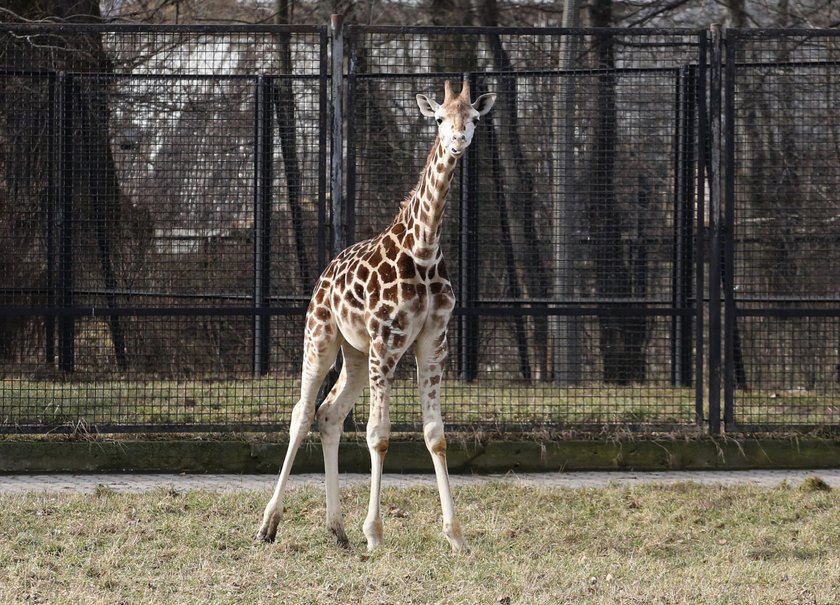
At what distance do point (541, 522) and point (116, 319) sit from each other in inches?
188

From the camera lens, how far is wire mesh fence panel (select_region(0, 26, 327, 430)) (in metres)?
9.35

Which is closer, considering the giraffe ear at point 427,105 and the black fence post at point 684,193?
the giraffe ear at point 427,105

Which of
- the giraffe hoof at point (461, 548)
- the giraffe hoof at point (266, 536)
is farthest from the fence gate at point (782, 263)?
the giraffe hoof at point (266, 536)

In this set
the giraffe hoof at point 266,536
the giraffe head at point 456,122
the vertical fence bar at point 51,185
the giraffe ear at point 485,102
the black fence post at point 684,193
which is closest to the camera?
the giraffe head at point 456,122

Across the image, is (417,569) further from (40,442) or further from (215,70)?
(215,70)

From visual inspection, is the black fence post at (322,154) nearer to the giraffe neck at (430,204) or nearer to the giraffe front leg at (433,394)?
the giraffe neck at (430,204)

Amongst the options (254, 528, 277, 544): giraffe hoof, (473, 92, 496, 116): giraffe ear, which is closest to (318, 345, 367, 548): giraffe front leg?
(254, 528, 277, 544): giraffe hoof

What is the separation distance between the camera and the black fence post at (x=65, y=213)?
372 inches

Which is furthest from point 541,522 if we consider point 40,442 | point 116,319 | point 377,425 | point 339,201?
point 116,319

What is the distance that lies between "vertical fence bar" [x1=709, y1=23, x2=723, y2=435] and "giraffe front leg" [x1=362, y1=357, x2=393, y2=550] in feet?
11.4

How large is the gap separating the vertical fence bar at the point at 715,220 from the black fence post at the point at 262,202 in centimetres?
351

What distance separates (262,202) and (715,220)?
361 centimetres

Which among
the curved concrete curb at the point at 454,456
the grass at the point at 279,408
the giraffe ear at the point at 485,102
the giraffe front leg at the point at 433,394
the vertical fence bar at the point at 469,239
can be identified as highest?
the giraffe ear at the point at 485,102

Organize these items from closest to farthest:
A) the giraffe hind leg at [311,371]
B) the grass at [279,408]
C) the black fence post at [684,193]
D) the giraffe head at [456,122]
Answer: the giraffe head at [456,122] < the giraffe hind leg at [311,371] < the grass at [279,408] < the black fence post at [684,193]
